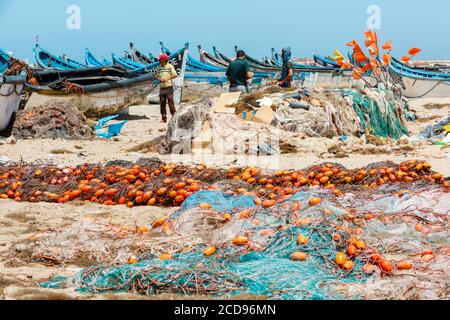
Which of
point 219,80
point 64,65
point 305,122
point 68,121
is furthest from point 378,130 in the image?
point 64,65

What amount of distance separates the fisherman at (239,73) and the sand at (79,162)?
1.80m

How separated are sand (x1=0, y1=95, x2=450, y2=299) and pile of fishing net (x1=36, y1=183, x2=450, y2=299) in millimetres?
230

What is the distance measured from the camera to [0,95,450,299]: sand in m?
4.24

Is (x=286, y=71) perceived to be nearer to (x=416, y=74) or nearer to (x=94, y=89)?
(x=94, y=89)

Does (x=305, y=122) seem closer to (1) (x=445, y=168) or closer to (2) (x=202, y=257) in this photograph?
(1) (x=445, y=168)

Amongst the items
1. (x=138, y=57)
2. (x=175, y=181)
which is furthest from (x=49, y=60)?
(x=175, y=181)

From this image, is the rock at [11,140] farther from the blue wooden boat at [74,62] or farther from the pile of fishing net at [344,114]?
the blue wooden boat at [74,62]

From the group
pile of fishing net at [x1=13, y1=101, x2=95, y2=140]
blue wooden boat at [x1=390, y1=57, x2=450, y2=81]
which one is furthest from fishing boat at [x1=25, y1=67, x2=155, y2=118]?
blue wooden boat at [x1=390, y1=57, x2=450, y2=81]

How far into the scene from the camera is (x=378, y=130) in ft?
42.0

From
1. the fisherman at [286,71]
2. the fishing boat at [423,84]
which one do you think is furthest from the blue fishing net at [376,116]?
the fishing boat at [423,84]

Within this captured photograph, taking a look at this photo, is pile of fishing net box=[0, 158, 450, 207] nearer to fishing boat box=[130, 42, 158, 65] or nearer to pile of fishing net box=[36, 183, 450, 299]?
pile of fishing net box=[36, 183, 450, 299]

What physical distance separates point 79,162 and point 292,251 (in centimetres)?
564

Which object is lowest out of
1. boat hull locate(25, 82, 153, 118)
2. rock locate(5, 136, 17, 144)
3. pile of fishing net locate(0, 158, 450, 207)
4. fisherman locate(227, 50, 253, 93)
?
pile of fishing net locate(0, 158, 450, 207)
